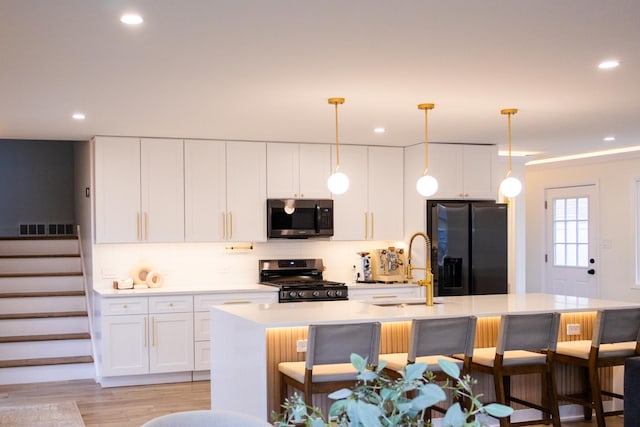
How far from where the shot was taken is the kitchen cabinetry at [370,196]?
8.05 meters

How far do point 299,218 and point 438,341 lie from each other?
352cm

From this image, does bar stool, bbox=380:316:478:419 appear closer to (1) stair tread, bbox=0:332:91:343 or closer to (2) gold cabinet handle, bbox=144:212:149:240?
(2) gold cabinet handle, bbox=144:212:149:240

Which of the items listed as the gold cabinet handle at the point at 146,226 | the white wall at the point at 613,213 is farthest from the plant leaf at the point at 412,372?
the white wall at the point at 613,213

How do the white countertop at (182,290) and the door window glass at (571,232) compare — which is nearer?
the white countertop at (182,290)

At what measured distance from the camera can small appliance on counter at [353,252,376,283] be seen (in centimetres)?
827

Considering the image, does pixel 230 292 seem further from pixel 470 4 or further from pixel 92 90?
pixel 470 4

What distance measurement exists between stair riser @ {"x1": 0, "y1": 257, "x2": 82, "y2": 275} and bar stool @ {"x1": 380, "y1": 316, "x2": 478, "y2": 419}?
5.18 metres

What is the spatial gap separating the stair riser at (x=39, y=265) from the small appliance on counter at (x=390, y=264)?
3404mm

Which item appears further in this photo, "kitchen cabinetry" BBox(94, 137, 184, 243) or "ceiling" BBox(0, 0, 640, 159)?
"kitchen cabinetry" BBox(94, 137, 184, 243)

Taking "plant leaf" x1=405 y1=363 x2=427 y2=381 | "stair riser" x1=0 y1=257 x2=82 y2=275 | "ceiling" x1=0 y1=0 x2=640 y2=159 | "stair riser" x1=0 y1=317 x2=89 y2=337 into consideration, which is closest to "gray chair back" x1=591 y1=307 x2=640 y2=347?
"ceiling" x1=0 y1=0 x2=640 y2=159

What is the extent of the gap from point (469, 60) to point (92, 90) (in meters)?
2.45

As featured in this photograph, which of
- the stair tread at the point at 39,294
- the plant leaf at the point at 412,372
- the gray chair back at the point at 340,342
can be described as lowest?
the stair tread at the point at 39,294

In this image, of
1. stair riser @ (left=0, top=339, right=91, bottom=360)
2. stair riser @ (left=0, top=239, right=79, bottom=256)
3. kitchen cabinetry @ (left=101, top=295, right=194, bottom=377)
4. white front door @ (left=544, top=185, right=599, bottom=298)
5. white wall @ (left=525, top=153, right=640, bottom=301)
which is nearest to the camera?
kitchen cabinetry @ (left=101, top=295, right=194, bottom=377)

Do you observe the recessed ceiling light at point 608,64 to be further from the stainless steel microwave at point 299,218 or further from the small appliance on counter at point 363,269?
the small appliance on counter at point 363,269
